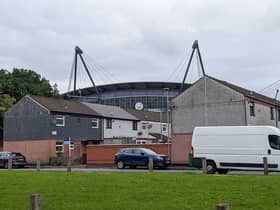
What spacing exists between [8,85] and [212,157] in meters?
45.6

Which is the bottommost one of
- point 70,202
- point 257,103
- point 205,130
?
point 70,202

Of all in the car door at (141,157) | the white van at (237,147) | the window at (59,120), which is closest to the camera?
the white van at (237,147)

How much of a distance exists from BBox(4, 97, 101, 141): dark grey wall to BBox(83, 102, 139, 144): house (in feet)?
8.13

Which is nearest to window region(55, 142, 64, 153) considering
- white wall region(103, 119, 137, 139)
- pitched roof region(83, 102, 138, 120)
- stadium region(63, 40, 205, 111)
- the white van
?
white wall region(103, 119, 137, 139)

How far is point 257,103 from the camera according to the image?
1690 inches

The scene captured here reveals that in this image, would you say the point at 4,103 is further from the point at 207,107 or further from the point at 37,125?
the point at 207,107

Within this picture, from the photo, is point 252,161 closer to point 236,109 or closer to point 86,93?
point 236,109

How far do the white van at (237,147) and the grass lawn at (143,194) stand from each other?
9845 millimetres

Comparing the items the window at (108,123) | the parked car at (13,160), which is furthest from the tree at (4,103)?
the parked car at (13,160)

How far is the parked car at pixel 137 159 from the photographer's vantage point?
A: 3406 centimetres

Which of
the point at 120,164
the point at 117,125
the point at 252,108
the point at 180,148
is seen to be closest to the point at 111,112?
the point at 117,125

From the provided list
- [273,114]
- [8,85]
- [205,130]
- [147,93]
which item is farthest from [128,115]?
[147,93]

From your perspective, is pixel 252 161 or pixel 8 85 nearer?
pixel 252 161

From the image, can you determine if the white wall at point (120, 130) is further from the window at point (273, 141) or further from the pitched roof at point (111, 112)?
the window at point (273, 141)
